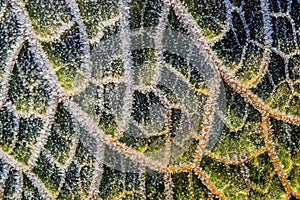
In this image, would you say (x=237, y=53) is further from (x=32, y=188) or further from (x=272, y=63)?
(x=32, y=188)

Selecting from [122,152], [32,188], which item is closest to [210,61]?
[122,152]

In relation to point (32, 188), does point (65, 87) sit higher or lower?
higher

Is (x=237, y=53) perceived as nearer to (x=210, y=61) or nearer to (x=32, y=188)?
(x=210, y=61)

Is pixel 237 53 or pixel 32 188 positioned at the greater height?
pixel 237 53

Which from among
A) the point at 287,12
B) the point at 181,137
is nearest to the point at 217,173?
the point at 181,137

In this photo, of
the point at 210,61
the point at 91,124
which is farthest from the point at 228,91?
the point at 91,124

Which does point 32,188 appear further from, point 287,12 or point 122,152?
point 287,12

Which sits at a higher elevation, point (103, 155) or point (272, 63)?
point (272, 63)
